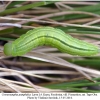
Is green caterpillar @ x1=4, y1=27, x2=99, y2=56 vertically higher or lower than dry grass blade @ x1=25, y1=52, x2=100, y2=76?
higher

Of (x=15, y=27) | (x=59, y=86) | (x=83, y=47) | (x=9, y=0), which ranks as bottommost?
(x=59, y=86)

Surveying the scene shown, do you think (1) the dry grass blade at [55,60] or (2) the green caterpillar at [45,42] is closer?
(2) the green caterpillar at [45,42]

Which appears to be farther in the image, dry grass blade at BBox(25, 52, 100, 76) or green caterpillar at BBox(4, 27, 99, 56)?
dry grass blade at BBox(25, 52, 100, 76)

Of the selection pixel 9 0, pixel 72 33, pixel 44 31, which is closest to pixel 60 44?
pixel 44 31

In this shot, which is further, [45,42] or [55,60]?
[55,60]

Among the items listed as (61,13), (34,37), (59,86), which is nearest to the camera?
(34,37)

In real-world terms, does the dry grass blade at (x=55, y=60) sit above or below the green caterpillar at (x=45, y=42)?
below

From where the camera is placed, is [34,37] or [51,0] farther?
[51,0]

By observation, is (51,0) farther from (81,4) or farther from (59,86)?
(59,86)
